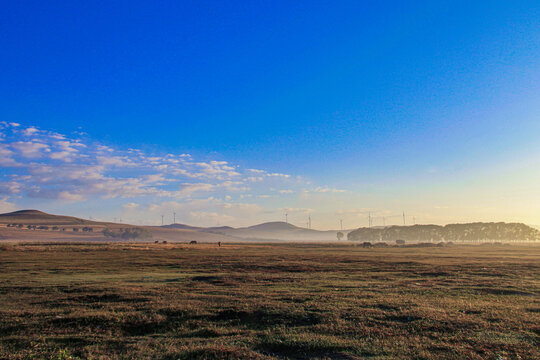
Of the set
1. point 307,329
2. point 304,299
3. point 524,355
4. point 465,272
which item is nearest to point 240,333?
point 307,329

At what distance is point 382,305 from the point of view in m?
19.8

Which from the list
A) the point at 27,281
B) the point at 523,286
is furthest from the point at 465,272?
the point at 27,281

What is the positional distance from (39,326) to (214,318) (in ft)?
28.4

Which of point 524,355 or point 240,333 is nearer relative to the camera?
point 524,355

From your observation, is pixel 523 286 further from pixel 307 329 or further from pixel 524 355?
pixel 307 329

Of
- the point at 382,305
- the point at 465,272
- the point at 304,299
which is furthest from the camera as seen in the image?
the point at 465,272

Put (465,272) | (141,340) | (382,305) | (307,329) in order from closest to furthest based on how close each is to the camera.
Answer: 1. (141,340)
2. (307,329)
3. (382,305)
4. (465,272)

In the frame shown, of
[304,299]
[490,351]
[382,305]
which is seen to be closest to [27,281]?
[304,299]

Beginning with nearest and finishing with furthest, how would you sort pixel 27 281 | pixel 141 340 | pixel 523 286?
pixel 141 340 < pixel 523 286 < pixel 27 281

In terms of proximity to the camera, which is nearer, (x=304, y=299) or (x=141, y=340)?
(x=141, y=340)

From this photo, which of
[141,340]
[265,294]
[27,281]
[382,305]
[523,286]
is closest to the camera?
[141,340]

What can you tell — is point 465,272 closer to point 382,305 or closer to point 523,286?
point 523,286

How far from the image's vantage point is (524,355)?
1147 cm

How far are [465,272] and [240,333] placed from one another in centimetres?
3516
